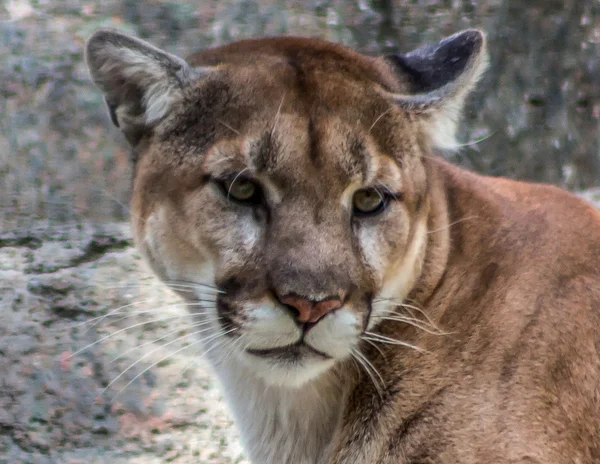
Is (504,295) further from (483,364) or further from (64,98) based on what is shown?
(64,98)

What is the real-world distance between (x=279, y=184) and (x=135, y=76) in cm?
57

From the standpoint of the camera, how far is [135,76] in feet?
7.65

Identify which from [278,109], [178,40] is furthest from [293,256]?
[178,40]

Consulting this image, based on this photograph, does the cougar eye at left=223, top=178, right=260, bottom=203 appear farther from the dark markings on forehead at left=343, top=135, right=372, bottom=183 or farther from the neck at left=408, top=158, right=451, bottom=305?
the neck at left=408, top=158, right=451, bottom=305

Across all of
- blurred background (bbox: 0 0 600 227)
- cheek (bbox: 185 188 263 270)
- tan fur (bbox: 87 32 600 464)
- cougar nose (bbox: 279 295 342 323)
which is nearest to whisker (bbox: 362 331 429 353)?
tan fur (bbox: 87 32 600 464)

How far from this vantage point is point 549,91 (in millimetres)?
4594

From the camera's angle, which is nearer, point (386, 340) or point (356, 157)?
point (356, 157)

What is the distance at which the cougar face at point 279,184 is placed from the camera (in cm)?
205

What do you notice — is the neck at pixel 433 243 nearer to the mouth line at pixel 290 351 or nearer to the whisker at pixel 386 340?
the whisker at pixel 386 340

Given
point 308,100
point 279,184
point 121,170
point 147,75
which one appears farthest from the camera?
point 121,170

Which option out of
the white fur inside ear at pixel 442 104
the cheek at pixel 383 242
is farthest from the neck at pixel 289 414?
the white fur inside ear at pixel 442 104

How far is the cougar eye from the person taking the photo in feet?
7.02

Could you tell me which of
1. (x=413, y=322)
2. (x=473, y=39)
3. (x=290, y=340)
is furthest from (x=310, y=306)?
(x=473, y=39)

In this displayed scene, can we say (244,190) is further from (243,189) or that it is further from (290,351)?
(290,351)
